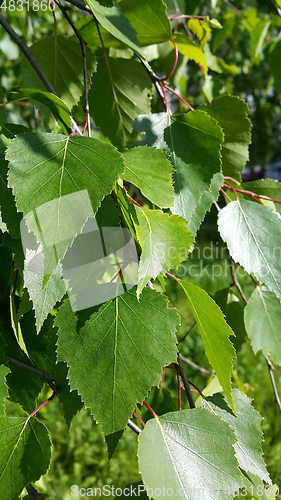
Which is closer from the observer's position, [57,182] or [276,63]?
[57,182]

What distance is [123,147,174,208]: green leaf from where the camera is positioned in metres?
0.35

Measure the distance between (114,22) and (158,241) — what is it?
252 millimetres

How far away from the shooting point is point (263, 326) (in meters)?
0.58

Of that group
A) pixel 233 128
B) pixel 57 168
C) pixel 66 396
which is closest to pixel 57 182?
pixel 57 168

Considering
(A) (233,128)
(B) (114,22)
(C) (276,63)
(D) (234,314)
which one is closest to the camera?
(B) (114,22)

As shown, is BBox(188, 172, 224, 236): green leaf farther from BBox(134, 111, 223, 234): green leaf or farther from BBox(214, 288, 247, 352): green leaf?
BBox(214, 288, 247, 352): green leaf

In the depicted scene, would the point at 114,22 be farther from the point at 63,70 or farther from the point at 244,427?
the point at 244,427

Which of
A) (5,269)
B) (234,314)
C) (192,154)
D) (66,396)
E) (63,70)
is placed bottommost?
(234,314)

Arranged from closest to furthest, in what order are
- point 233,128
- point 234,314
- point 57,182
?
point 57,182
point 233,128
point 234,314

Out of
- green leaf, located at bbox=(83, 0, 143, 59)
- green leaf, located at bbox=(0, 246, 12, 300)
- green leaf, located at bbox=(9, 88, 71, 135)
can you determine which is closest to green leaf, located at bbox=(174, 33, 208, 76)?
green leaf, located at bbox=(83, 0, 143, 59)

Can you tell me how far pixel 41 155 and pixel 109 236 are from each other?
0.10 m

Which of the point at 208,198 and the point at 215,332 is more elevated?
the point at 208,198

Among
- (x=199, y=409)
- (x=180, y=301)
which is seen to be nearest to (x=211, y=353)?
(x=199, y=409)

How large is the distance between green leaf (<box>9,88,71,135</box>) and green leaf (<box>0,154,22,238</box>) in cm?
7
